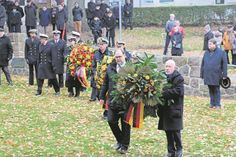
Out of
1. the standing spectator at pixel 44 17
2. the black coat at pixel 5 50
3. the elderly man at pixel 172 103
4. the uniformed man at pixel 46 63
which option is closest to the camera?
the elderly man at pixel 172 103

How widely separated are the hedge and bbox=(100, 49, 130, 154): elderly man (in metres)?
29.2

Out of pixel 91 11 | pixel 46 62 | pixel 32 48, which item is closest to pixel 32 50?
pixel 32 48

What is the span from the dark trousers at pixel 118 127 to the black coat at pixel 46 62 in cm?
733

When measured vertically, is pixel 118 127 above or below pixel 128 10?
below

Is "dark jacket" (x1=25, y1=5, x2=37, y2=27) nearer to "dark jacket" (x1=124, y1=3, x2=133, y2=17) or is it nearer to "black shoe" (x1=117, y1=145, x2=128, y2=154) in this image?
"dark jacket" (x1=124, y1=3, x2=133, y2=17)

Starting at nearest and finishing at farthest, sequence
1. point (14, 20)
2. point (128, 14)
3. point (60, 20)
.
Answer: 1. point (14, 20)
2. point (60, 20)
3. point (128, 14)

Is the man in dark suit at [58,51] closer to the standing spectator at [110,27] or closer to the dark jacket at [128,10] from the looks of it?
the standing spectator at [110,27]

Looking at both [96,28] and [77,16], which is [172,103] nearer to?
[96,28]

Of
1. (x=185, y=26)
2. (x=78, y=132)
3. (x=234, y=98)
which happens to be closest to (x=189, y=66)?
(x=234, y=98)

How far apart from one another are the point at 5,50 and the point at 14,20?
700 cm

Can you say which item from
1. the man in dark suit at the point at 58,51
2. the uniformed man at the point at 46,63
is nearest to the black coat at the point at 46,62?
the uniformed man at the point at 46,63

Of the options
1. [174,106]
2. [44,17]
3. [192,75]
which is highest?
[44,17]

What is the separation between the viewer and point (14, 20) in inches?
1053

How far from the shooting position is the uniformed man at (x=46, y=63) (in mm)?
18406
